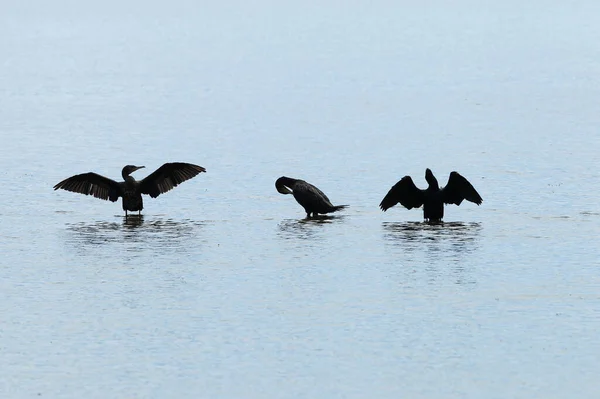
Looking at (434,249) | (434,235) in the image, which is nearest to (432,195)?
(434,235)

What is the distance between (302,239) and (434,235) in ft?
5.52

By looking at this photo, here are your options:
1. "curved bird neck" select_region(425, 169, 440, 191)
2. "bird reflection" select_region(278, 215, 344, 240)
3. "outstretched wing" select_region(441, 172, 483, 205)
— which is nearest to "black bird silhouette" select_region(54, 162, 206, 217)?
"bird reflection" select_region(278, 215, 344, 240)

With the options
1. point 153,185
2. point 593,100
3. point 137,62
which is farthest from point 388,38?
point 153,185

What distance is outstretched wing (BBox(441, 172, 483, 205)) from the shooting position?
19.9m

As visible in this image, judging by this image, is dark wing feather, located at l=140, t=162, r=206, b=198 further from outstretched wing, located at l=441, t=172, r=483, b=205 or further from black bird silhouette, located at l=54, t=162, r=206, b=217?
outstretched wing, located at l=441, t=172, r=483, b=205

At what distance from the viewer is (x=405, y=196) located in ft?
65.8

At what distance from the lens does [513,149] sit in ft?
88.7

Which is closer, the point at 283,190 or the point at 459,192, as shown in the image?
the point at 459,192

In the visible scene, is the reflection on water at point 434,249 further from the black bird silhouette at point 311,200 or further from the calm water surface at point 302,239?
the black bird silhouette at point 311,200

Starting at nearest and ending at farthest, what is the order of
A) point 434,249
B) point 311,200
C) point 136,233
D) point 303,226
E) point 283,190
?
1. point 434,249
2. point 136,233
3. point 303,226
4. point 311,200
5. point 283,190

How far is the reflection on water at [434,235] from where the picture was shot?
57.7 feet

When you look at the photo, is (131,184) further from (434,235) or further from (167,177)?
(434,235)

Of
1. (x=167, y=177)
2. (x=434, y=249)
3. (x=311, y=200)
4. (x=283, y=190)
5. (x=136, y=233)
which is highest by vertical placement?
(x=167, y=177)

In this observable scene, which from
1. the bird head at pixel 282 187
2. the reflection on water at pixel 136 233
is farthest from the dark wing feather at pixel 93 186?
the bird head at pixel 282 187
